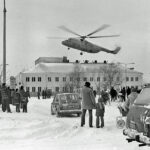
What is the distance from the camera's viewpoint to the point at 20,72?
149500 mm

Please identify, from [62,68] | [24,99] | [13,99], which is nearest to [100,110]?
[13,99]

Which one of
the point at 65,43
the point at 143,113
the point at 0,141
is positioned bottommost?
the point at 0,141

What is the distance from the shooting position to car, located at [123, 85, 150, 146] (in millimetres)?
10439

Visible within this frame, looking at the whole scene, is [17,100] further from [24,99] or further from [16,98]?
[24,99]

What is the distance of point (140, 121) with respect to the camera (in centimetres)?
1091

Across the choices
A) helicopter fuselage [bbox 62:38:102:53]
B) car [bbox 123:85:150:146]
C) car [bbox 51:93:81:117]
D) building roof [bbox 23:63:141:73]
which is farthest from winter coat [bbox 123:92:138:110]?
building roof [bbox 23:63:141:73]

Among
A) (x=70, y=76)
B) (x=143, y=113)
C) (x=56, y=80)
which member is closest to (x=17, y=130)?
(x=143, y=113)

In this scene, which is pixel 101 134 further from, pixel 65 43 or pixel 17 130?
pixel 65 43

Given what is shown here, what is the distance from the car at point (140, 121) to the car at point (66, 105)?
15013mm

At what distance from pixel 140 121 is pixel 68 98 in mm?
17072

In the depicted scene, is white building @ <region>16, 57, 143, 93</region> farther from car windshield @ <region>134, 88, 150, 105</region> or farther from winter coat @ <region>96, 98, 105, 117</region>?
car windshield @ <region>134, 88, 150, 105</region>

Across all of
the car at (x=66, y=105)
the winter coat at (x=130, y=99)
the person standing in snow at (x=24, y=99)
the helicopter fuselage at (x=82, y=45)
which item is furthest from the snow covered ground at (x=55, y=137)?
the helicopter fuselage at (x=82, y=45)

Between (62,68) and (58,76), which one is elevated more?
(62,68)

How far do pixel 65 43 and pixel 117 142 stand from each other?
173 ft
